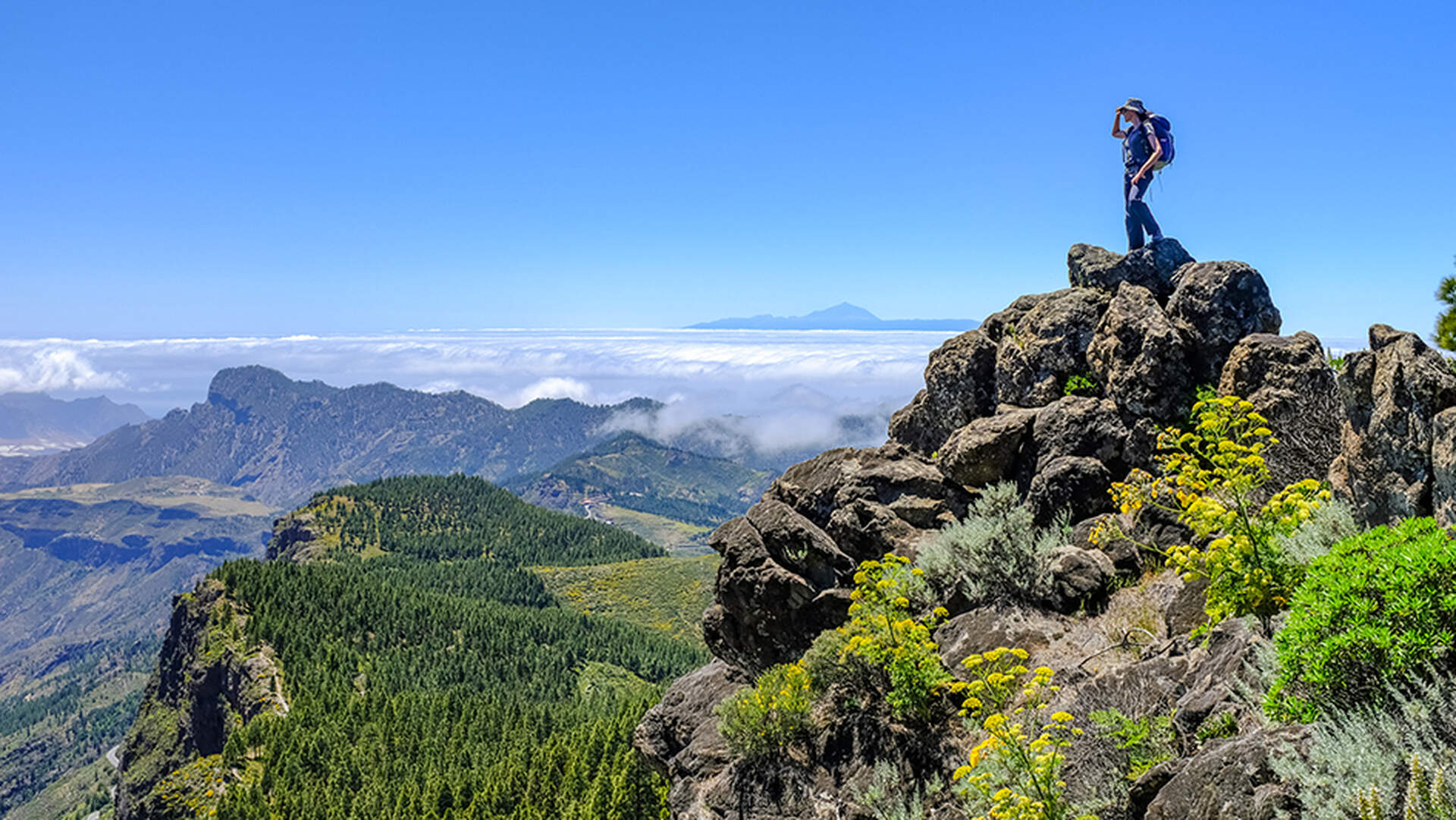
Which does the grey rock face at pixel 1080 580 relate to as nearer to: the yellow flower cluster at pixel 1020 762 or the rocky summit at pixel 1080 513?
the rocky summit at pixel 1080 513

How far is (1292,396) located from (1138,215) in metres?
7.26

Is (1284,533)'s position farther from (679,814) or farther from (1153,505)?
(679,814)

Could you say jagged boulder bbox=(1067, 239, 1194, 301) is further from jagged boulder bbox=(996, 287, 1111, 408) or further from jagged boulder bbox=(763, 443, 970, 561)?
jagged boulder bbox=(763, 443, 970, 561)

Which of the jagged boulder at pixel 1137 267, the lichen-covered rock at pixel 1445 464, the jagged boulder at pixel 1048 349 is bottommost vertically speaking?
the lichen-covered rock at pixel 1445 464

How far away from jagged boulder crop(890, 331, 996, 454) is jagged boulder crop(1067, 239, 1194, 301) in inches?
127

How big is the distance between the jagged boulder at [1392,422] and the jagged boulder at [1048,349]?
7764 millimetres

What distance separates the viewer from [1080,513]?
1683cm

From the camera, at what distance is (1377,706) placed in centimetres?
713

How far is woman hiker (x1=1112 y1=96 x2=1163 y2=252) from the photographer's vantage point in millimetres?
18547

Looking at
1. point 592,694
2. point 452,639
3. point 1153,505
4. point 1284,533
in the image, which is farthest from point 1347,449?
point 452,639

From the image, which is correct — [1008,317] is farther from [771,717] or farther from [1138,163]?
[771,717]

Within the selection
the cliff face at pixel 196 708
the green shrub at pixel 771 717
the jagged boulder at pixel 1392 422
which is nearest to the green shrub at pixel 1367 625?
the jagged boulder at pixel 1392 422

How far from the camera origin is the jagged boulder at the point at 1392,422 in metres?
9.87

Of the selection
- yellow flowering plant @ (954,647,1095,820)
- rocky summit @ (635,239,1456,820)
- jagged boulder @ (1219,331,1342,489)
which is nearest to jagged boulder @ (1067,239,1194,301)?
rocky summit @ (635,239,1456,820)
